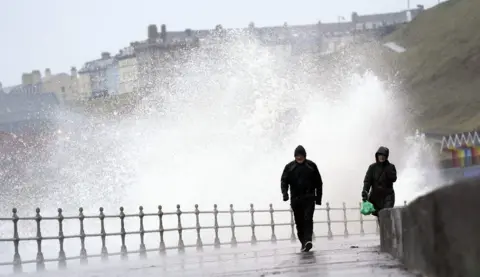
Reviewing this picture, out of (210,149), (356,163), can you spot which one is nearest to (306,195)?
(356,163)

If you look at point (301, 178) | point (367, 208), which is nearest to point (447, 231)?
point (367, 208)

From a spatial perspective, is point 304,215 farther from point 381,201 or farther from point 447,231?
point 447,231

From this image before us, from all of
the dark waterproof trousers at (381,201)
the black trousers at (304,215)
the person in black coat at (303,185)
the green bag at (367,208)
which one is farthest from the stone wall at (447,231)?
the black trousers at (304,215)

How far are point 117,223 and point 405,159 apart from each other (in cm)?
2702

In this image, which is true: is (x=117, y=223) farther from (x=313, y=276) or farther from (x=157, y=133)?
(x=313, y=276)

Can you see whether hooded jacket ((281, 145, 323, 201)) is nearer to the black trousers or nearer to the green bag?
the black trousers

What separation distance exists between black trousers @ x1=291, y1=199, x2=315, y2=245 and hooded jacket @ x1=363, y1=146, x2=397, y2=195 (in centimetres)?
108

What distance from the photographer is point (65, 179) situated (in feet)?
530

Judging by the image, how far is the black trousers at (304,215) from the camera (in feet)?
68.2

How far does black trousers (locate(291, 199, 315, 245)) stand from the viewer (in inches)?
818

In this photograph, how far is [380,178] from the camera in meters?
20.0

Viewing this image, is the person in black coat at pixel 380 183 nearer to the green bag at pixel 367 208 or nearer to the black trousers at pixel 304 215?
the green bag at pixel 367 208

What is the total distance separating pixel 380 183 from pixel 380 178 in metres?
0.07

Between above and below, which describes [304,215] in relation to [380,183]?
below
